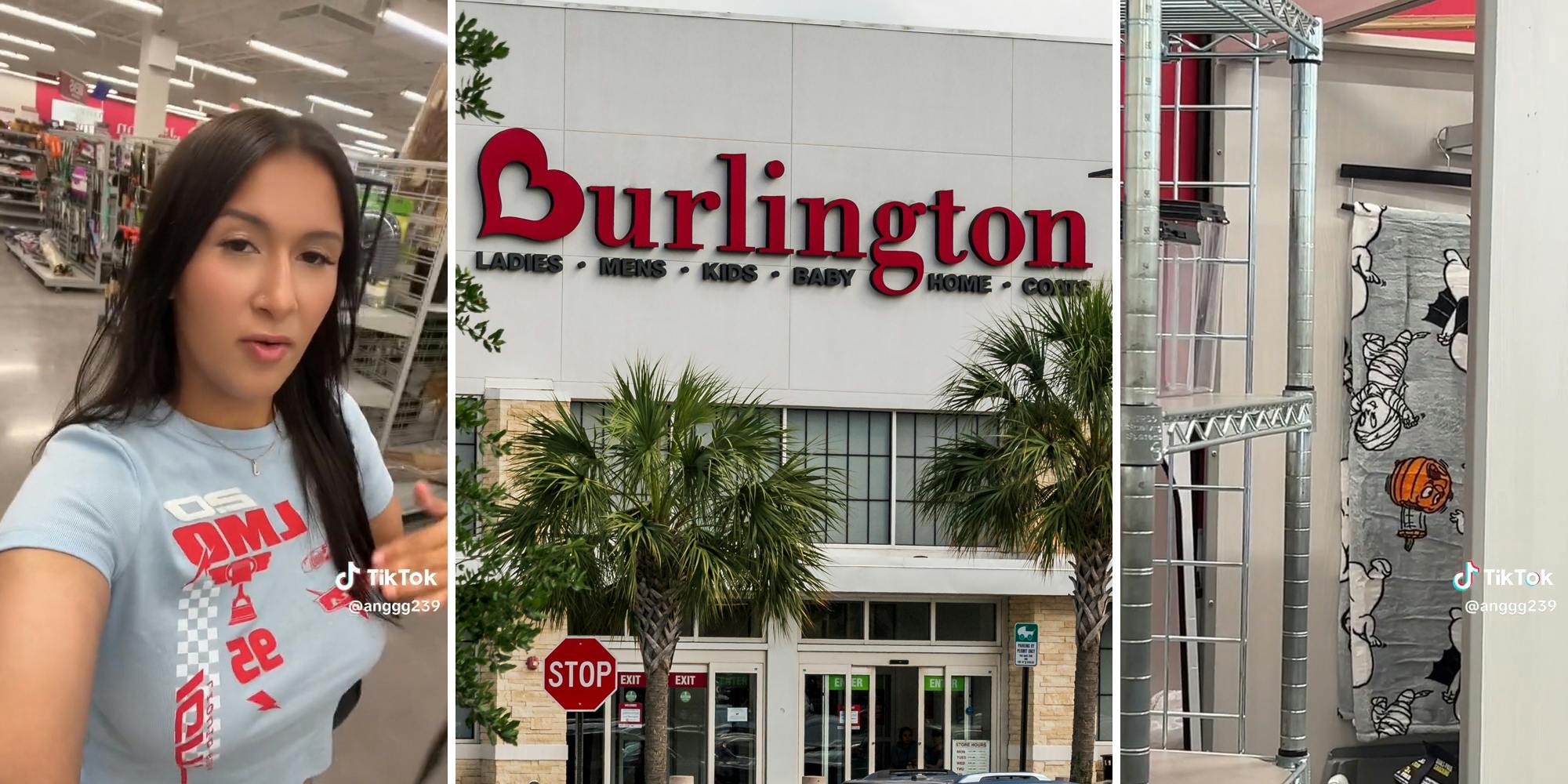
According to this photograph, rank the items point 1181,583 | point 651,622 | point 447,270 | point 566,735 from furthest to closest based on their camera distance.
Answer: point 566,735 → point 651,622 → point 1181,583 → point 447,270

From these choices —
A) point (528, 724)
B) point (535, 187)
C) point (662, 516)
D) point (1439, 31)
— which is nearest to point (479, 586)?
point (662, 516)

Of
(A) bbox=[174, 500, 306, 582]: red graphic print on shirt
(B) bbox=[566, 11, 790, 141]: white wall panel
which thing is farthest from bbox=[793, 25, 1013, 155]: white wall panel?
(A) bbox=[174, 500, 306, 582]: red graphic print on shirt

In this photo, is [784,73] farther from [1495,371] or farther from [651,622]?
[1495,371]

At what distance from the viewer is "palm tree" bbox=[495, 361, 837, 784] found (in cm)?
609

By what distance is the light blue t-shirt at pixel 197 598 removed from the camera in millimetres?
2172

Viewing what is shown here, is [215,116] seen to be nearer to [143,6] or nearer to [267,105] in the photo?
[267,105]

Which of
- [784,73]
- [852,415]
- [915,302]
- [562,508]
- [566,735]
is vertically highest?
[784,73]

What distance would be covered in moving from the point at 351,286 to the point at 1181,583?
436 centimetres

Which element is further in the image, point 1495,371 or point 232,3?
point 1495,371

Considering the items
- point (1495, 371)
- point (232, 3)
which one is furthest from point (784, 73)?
point (232, 3)

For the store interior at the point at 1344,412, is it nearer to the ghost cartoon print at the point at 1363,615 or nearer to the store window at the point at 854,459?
the ghost cartoon print at the point at 1363,615

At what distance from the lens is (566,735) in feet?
22.6

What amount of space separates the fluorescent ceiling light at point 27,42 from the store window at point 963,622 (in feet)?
18.2

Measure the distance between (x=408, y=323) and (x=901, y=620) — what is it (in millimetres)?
4911
